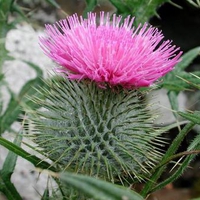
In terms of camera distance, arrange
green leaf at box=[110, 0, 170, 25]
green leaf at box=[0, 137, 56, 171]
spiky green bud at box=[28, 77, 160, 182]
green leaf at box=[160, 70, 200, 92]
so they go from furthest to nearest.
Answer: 1. green leaf at box=[110, 0, 170, 25]
2. green leaf at box=[160, 70, 200, 92]
3. spiky green bud at box=[28, 77, 160, 182]
4. green leaf at box=[0, 137, 56, 171]

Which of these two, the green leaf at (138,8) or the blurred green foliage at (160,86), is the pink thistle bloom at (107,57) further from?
the green leaf at (138,8)

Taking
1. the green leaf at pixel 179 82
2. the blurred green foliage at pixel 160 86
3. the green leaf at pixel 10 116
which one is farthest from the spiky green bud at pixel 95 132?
the green leaf at pixel 10 116

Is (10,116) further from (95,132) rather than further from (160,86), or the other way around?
(95,132)

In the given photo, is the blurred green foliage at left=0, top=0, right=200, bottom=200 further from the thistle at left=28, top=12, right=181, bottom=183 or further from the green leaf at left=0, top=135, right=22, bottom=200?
the thistle at left=28, top=12, right=181, bottom=183

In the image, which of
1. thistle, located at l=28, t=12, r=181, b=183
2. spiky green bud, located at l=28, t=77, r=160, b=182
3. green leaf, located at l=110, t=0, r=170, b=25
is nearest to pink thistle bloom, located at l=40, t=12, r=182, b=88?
thistle, located at l=28, t=12, r=181, b=183

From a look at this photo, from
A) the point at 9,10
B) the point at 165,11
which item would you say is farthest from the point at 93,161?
the point at 165,11

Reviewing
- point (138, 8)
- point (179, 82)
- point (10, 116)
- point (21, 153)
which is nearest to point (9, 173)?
point (21, 153)

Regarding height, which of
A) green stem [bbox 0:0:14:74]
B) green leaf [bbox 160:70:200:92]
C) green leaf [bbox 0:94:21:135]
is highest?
green leaf [bbox 160:70:200:92]

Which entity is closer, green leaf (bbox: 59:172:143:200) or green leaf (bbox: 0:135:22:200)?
green leaf (bbox: 59:172:143:200)
